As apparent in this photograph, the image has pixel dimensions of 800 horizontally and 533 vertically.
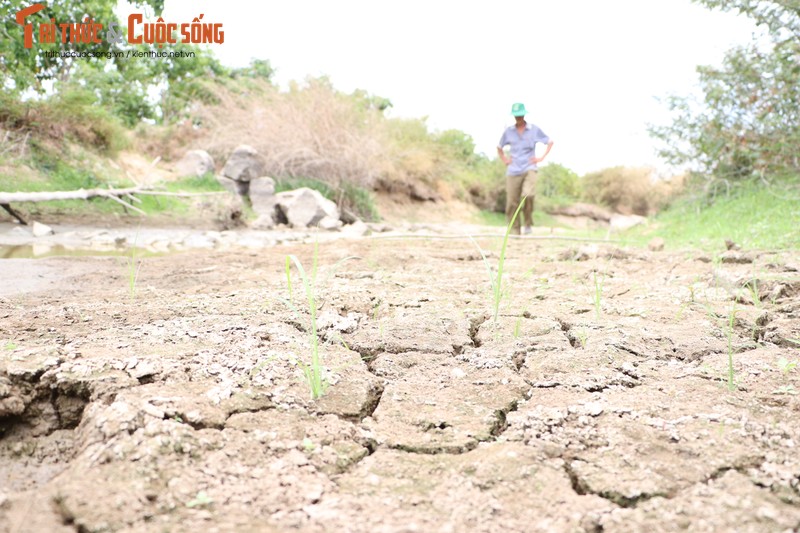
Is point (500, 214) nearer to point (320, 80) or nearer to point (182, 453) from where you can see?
point (320, 80)

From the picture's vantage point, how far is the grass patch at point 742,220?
4078 millimetres

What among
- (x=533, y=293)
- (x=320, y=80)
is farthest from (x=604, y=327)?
(x=320, y=80)

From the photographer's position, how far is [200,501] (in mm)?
866

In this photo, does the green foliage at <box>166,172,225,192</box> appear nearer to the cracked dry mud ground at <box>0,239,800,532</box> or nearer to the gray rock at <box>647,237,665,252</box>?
the gray rock at <box>647,237,665,252</box>

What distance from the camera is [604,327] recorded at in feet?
6.02

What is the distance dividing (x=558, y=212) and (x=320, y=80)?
9.25 metres

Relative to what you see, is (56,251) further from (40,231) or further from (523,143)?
(523,143)

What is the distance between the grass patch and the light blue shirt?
188 cm

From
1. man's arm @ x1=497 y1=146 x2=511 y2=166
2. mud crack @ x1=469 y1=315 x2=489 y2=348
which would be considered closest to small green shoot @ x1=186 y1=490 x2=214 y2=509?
mud crack @ x1=469 y1=315 x2=489 y2=348

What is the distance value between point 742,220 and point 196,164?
9.97 m

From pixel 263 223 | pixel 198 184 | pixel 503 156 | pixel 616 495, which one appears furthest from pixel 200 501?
pixel 198 184

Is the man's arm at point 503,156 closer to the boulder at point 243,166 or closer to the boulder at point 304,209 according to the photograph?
the boulder at point 304,209

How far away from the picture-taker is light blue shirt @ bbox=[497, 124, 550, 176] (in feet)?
21.9

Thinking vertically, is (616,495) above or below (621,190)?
below
